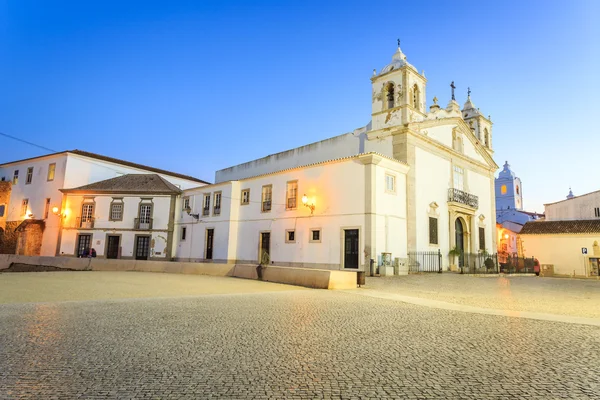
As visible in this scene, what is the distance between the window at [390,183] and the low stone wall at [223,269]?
8.62 meters

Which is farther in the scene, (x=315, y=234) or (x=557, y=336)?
(x=315, y=234)

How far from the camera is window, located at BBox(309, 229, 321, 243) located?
21.4 metres

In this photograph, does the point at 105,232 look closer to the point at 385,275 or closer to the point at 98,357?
the point at 385,275

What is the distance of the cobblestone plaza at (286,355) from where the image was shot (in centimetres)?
335

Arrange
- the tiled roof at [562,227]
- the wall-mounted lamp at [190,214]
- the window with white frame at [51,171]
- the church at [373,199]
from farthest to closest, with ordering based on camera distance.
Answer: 1. the window with white frame at [51,171]
2. the tiled roof at [562,227]
3. the wall-mounted lamp at [190,214]
4. the church at [373,199]

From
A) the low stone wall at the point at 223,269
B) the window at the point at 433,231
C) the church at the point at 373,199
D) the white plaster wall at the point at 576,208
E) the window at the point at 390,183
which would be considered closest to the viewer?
the low stone wall at the point at 223,269

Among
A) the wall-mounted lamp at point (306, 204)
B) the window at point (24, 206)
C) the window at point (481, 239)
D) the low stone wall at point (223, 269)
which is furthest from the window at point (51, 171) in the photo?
the window at point (481, 239)

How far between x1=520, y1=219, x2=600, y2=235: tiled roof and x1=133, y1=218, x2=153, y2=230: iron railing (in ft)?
107

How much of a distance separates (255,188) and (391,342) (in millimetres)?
21452

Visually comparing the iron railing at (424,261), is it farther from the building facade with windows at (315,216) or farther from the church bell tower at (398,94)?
the church bell tower at (398,94)

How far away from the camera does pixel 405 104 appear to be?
22.5 metres

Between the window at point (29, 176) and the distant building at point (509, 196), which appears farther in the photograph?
the distant building at point (509, 196)

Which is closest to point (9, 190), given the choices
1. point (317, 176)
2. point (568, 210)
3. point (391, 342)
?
point (317, 176)

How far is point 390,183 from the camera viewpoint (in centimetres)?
2088
